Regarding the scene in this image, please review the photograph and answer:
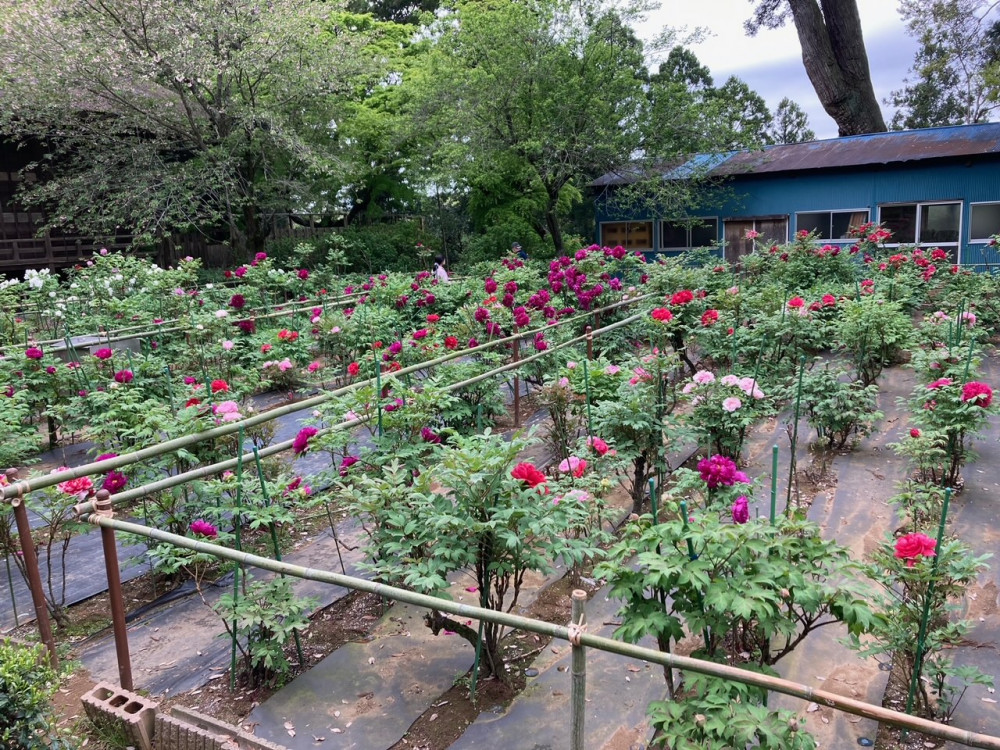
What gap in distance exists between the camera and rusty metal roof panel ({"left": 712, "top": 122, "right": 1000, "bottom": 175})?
14.6m

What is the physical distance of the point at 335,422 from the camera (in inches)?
150

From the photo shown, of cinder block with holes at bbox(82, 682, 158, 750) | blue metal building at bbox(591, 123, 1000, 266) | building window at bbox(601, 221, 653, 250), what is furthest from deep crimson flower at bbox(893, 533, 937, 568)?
building window at bbox(601, 221, 653, 250)

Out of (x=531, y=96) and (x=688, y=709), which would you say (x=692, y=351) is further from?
(x=531, y=96)

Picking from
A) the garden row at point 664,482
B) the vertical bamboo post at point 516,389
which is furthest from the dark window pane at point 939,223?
the vertical bamboo post at point 516,389

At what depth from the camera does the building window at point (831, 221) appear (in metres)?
15.9

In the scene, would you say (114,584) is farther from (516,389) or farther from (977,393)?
(977,393)

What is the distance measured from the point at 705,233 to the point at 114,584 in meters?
17.4

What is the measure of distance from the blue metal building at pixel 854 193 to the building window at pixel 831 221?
2 centimetres

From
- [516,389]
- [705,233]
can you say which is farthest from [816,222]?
[516,389]

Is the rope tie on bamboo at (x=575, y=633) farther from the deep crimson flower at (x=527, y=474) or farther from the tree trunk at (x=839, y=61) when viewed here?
the tree trunk at (x=839, y=61)

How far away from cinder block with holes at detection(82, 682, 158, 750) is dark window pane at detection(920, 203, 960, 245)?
16.4m

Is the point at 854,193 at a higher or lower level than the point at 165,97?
lower

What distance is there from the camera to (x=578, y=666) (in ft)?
6.04

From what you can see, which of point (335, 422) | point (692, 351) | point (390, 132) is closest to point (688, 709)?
point (335, 422)
